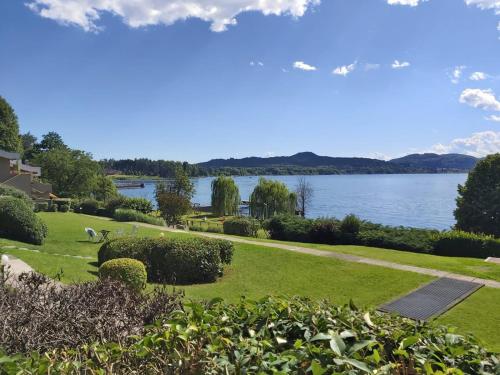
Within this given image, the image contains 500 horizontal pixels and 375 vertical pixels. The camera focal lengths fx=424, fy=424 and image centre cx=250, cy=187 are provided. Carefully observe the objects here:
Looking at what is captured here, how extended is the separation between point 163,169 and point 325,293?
170m

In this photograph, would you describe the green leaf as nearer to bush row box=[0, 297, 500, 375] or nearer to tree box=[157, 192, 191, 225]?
bush row box=[0, 297, 500, 375]

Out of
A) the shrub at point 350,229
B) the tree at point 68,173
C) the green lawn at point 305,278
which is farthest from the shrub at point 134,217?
the tree at point 68,173

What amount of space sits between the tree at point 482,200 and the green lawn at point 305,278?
17.2 m

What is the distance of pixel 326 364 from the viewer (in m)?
1.90

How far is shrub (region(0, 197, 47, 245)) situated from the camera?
1573 centimetres

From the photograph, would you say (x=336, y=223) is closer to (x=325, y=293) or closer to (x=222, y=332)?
(x=325, y=293)

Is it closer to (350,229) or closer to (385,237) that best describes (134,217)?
(350,229)

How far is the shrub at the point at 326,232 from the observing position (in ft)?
70.2

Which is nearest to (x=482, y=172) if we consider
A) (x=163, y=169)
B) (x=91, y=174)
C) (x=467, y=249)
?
(x=467, y=249)

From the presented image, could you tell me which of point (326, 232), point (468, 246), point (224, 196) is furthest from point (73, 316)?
point (224, 196)

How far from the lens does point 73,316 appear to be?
340 cm

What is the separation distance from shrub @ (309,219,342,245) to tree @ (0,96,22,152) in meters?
48.9

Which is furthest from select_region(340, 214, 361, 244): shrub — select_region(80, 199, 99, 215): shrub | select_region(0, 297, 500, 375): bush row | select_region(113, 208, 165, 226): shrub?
select_region(80, 199, 99, 215): shrub

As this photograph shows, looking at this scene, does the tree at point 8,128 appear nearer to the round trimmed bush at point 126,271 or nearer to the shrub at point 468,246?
the round trimmed bush at point 126,271
